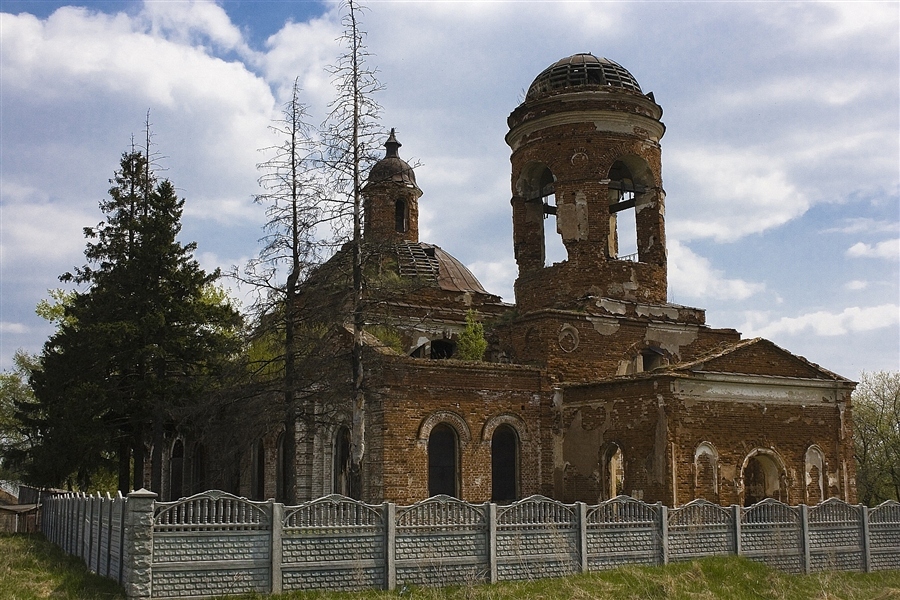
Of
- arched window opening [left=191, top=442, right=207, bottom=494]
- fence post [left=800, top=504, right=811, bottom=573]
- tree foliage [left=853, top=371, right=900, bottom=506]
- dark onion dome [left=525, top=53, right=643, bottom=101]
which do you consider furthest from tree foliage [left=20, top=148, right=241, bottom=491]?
tree foliage [left=853, top=371, right=900, bottom=506]

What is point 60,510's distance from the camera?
63.4ft

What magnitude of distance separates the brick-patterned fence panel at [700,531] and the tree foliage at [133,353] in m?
11.9

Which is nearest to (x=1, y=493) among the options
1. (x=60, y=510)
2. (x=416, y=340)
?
(x=60, y=510)

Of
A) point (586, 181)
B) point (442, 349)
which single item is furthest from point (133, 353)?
point (586, 181)

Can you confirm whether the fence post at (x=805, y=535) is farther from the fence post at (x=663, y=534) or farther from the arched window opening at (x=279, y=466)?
the arched window opening at (x=279, y=466)

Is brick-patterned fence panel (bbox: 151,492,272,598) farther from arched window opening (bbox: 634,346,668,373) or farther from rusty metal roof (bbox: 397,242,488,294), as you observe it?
rusty metal roof (bbox: 397,242,488,294)

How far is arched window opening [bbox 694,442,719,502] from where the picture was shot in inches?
714

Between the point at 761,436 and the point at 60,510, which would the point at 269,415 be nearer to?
the point at 60,510

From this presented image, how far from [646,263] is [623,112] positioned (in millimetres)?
3745

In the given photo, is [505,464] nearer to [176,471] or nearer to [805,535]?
[805,535]

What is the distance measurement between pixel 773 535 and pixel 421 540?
642 centimetres

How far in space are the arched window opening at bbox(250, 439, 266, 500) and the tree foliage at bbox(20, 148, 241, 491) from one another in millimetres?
2221

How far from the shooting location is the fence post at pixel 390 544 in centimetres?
1209

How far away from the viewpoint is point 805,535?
50.7ft
